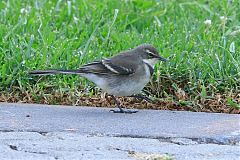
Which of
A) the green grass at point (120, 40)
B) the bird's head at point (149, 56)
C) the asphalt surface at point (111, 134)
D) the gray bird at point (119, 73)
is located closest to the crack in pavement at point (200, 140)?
the asphalt surface at point (111, 134)

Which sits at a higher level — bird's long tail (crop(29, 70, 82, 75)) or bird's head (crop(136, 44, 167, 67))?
bird's head (crop(136, 44, 167, 67))

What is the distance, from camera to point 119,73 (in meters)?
6.61

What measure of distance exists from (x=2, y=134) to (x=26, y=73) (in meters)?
1.74

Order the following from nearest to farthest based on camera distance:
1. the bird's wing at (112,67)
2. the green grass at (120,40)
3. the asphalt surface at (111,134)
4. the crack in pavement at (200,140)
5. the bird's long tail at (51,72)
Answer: the asphalt surface at (111,134), the crack in pavement at (200,140), the bird's long tail at (51,72), the bird's wing at (112,67), the green grass at (120,40)

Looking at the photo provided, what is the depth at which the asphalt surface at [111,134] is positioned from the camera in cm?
468

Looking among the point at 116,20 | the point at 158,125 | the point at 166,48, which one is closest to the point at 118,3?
the point at 116,20

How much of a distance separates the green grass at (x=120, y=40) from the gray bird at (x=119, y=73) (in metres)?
0.19

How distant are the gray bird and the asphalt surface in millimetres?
271

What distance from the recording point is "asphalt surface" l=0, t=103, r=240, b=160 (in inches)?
184

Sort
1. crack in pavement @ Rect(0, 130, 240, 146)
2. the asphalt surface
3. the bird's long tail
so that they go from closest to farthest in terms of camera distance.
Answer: the asphalt surface, crack in pavement @ Rect(0, 130, 240, 146), the bird's long tail

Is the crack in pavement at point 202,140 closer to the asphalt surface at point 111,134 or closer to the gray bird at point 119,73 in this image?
the asphalt surface at point 111,134

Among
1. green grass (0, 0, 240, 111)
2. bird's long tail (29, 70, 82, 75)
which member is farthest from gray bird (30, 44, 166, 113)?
green grass (0, 0, 240, 111)

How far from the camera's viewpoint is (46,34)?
7.76 m

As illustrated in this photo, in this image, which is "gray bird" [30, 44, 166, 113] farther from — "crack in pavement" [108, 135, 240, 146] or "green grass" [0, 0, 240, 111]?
"crack in pavement" [108, 135, 240, 146]
